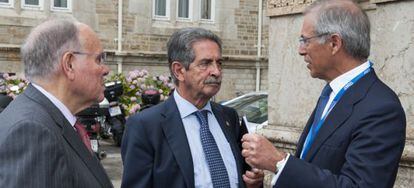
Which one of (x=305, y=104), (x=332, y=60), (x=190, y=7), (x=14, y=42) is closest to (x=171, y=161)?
(x=332, y=60)

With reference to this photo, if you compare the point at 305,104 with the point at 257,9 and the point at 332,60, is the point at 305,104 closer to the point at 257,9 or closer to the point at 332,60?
the point at 332,60

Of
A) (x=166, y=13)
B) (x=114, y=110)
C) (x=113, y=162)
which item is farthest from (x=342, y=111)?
(x=166, y=13)

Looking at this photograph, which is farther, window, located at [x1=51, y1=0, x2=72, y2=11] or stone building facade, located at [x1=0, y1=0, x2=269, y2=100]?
window, located at [x1=51, y1=0, x2=72, y2=11]

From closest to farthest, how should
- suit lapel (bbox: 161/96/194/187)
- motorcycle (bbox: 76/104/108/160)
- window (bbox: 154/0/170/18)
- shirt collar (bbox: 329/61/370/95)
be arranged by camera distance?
shirt collar (bbox: 329/61/370/95) < suit lapel (bbox: 161/96/194/187) < motorcycle (bbox: 76/104/108/160) < window (bbox: 154/0/170/18)

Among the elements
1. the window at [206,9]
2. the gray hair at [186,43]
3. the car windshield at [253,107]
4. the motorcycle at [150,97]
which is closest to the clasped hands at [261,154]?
the gray hair at [186,43]

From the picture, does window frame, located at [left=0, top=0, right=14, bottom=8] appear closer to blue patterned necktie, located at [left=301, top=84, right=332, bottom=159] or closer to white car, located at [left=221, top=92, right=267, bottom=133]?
white car, located at [left=221, top=92, right=267, bottom=133]

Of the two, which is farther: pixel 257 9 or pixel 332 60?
pixel 257 9

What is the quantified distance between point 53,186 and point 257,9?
1753cm

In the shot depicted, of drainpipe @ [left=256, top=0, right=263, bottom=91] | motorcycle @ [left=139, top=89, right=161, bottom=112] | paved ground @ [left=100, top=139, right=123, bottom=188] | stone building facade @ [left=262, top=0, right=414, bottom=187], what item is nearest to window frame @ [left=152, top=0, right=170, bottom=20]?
drainpipe @ [left=256, top=0, right=263, bottom=91]

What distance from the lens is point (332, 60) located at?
2592 millimetres

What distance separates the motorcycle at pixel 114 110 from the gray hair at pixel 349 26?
8.56 meters

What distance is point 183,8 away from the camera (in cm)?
1838

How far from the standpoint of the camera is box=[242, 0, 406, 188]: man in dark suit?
2.31m

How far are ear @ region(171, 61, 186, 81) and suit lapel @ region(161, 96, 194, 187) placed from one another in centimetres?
14
